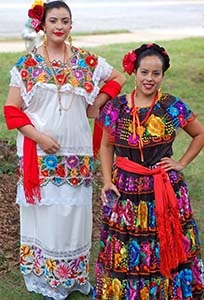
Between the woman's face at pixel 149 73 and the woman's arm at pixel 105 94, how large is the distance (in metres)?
0.58

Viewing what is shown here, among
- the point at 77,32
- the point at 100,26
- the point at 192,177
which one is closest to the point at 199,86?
the point at 192,177

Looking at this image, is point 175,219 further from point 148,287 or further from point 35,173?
point 35,173

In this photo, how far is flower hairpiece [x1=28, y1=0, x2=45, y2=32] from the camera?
452 cm

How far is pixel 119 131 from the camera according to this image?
4242mm

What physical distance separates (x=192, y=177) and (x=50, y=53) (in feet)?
11.5

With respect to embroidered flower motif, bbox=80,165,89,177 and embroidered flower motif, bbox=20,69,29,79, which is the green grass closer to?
embroidered flower motif, bbox=80,165,89,177

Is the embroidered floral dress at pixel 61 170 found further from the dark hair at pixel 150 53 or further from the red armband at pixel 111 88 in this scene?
the dark hair at pixel 150 53

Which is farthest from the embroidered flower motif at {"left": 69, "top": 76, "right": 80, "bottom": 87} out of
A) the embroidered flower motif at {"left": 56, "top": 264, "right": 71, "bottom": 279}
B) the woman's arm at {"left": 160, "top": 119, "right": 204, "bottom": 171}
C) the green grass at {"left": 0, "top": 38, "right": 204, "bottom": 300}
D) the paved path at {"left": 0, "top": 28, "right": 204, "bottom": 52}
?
the paved path at {"left": 0, "top": 28, "right": 204, "bottom": 52}

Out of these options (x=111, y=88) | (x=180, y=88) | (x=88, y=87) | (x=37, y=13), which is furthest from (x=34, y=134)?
(x=180, y=88)

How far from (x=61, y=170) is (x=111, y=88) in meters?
0.61

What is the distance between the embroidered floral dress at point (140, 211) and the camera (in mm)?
4199

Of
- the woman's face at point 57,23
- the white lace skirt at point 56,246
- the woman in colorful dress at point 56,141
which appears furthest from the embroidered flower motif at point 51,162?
the woman's face at point 57,23

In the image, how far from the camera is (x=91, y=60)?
15.4 ft

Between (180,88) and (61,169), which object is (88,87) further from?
(180,88)
